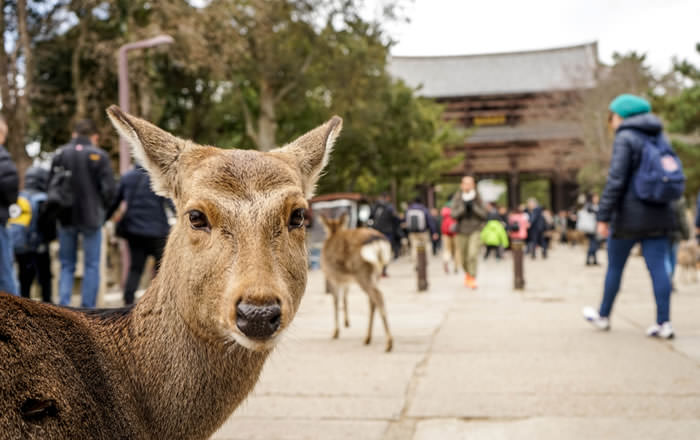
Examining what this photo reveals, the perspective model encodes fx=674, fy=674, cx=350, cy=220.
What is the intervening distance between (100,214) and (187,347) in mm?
5157

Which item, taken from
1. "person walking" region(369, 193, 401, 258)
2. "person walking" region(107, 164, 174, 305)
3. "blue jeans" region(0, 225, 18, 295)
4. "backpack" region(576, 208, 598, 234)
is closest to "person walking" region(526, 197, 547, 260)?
"backpack" region(576, 208, 598, 234)

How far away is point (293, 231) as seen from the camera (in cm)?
240

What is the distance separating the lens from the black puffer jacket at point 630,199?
575 cm

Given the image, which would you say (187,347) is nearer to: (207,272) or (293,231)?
(207,272)

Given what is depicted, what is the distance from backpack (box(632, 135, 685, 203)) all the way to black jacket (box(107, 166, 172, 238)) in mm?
4648

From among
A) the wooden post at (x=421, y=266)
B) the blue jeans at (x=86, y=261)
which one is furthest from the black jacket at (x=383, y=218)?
the blue jeans at (x=86, y=261)

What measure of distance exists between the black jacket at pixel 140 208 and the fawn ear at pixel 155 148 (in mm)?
4742

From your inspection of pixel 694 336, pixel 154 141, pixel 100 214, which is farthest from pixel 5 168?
pixel 694 336

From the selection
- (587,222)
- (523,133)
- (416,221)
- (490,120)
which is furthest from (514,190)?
(416,221)

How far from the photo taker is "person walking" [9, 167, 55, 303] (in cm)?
722

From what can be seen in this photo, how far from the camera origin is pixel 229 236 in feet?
7.28

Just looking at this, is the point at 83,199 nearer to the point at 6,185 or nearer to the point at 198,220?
the point at 6,185

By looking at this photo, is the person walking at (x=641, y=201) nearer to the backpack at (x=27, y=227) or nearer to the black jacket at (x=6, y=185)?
the black jacket at (x=6, y=185)

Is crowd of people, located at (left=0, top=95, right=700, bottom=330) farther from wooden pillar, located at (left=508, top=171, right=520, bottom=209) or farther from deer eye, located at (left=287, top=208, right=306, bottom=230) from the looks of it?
wooden pillar, located at (left=508, top=171, right=520, bottom=209)
